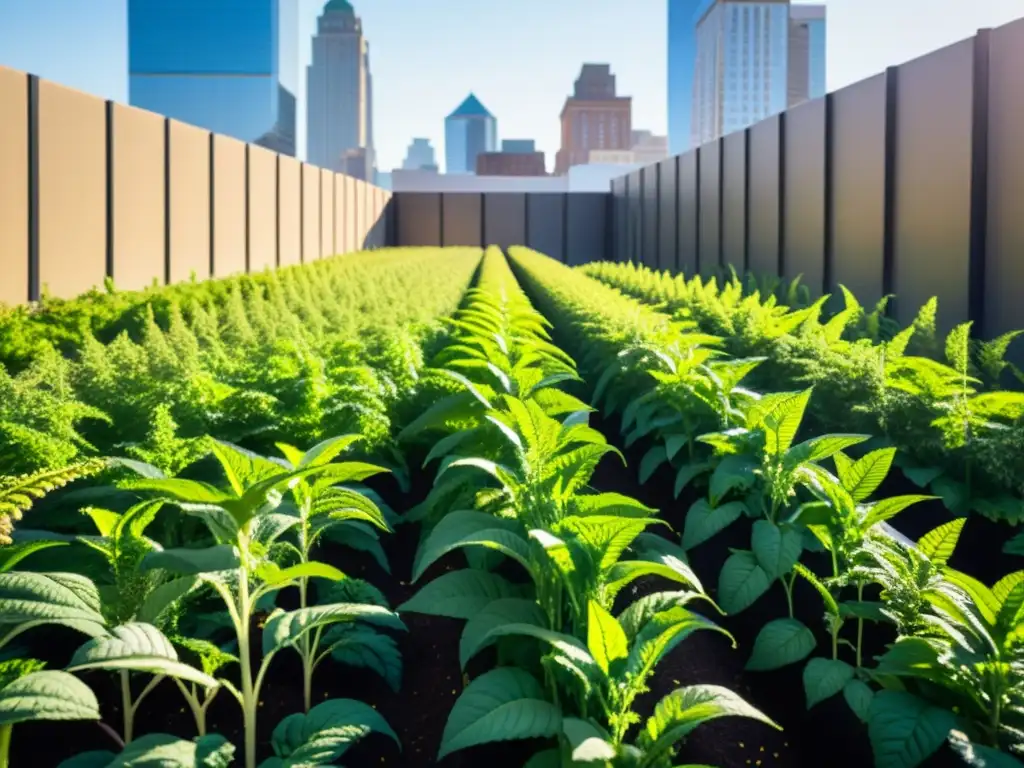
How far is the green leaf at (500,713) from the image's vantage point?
2.44 meters

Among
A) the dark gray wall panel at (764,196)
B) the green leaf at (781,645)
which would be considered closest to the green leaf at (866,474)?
the green leaf at (781,645)

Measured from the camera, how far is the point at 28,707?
2031 millimetres

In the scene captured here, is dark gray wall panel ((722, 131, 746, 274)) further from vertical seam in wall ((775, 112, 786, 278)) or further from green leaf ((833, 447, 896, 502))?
green leaf ((833, 447, 896, 502))

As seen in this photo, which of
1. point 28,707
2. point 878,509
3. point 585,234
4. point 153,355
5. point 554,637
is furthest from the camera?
point 585,234

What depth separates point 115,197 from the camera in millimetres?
15906

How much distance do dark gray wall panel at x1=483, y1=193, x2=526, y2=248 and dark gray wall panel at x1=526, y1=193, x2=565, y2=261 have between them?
0.32m

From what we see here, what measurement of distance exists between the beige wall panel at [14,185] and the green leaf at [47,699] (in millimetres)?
11393

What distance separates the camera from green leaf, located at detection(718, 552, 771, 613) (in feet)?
12.3

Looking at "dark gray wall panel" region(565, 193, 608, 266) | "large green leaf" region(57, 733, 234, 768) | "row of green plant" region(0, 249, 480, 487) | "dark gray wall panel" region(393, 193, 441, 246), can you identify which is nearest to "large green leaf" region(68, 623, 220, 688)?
"large green leaf" region(57, 733, 234, 768)

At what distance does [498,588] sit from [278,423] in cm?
144

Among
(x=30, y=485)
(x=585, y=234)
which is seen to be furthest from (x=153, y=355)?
(x=585, y=234)

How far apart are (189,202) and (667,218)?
53.4ft

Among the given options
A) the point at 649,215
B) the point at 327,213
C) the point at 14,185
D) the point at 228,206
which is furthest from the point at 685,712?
the point at 649,215

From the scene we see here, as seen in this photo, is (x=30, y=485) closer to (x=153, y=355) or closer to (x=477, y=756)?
(x=477, y=756)
